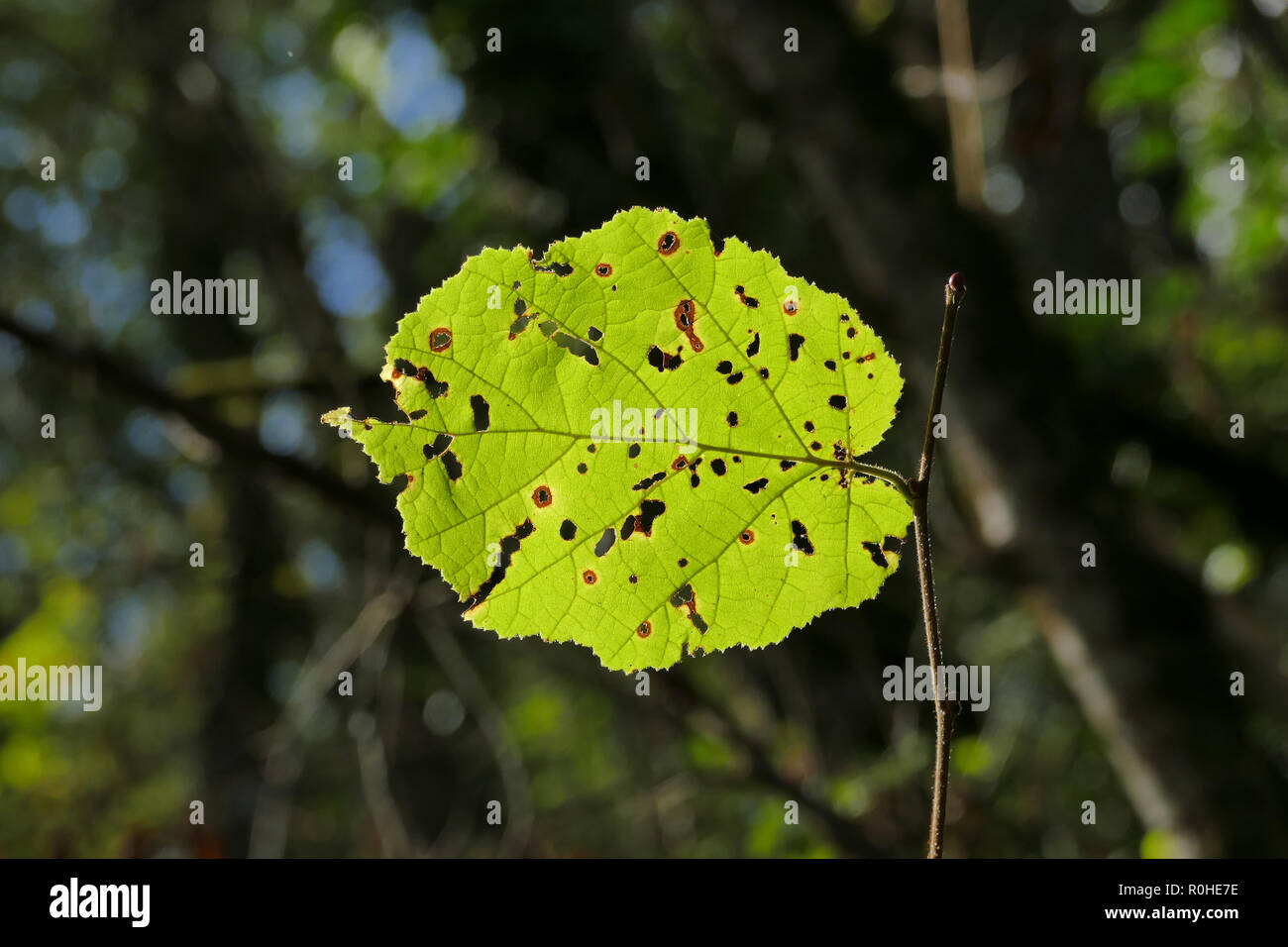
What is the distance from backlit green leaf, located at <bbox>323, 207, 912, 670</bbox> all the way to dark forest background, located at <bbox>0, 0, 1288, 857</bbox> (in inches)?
68.8

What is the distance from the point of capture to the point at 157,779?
1043 cm

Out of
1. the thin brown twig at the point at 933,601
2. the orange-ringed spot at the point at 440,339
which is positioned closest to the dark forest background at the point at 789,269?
the orange-ringed spot at the point at 440,339

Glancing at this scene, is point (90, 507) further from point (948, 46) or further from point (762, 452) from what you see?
point (762, 452)

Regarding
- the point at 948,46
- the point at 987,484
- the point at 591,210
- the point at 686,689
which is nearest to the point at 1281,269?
the point at 948,46

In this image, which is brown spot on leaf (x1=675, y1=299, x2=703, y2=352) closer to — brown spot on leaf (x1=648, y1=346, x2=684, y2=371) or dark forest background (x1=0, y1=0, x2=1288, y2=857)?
brown spot on leaf (x1=648, y1=346, x2=684, y2=371)

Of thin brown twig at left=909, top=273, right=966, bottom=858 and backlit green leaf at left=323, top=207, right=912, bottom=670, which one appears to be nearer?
thin brown twig at left=909, top=273, right=966, bottom=858

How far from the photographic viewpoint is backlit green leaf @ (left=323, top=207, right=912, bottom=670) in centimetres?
73

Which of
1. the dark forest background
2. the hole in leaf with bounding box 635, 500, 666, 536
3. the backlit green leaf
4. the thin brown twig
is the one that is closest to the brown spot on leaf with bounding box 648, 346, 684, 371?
the backlit green leaf

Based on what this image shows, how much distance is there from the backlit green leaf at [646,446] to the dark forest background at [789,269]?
5.73 feet

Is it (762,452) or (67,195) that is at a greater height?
(67,195)

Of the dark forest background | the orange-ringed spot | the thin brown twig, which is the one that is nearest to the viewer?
the thin brown twig

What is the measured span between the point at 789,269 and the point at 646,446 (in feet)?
10.3

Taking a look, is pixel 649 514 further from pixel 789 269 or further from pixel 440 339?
pixel 789 269
